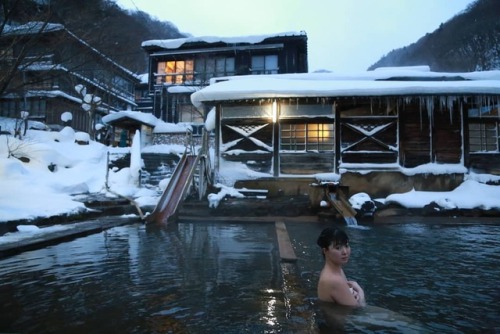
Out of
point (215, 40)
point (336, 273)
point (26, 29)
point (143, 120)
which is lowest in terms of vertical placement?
point (336, 273)

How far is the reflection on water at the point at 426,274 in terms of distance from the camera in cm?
296

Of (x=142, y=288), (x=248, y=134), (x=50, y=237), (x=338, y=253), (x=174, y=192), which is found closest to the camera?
(x=338, y=253)

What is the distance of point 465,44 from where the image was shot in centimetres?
4109

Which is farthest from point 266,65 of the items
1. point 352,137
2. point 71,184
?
point 71,184

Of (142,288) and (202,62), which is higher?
(202,62)

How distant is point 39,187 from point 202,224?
5.60 meters

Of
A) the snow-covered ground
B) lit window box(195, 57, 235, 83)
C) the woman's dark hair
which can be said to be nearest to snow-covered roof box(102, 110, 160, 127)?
the snow-covered ground

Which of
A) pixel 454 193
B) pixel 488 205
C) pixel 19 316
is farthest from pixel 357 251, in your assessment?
pixel 454 193

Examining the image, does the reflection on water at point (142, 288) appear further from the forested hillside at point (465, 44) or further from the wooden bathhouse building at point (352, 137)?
the forested hillside at point (465, 44)

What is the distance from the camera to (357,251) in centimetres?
586

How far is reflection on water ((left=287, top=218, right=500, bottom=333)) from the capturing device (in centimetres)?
296

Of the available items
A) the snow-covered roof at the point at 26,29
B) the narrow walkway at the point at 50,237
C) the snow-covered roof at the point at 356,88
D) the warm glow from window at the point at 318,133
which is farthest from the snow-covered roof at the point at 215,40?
the snow-covered roof at the point at 26,29

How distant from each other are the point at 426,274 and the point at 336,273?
206 cm

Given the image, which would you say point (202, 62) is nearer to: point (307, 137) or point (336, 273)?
point (307, 137)
